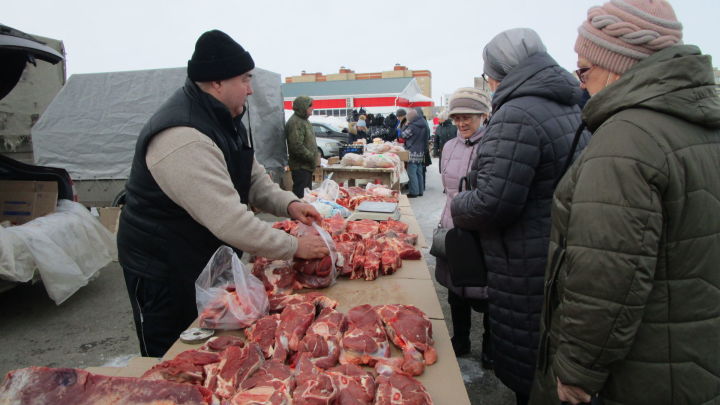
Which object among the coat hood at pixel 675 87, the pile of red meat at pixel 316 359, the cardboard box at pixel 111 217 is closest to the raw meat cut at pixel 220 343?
the pile of red meat at pixel 316 359

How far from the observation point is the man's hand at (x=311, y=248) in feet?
7.88

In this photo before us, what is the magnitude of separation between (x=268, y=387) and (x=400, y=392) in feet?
1.58

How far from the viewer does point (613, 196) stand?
4.40ft

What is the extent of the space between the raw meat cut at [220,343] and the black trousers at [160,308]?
0.50 metres

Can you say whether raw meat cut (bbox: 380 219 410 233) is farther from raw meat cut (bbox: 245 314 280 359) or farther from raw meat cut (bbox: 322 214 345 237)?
raw meat cut (bbox: 245 314 280 359)

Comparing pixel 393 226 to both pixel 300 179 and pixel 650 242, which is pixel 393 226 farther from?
pixel 300 179

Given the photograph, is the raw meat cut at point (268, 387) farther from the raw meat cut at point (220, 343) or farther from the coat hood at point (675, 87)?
the coat hood at point (675, 87)

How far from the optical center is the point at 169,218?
222cm

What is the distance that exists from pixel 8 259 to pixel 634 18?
5.17 m

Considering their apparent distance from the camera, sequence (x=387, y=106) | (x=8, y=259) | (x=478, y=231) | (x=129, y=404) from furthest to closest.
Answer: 1. (x=387, y=106)
2. (x=8, y=259)
3. (x=478, y=231)
4. (x=129, y=404)

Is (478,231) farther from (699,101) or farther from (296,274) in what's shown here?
(699,101)

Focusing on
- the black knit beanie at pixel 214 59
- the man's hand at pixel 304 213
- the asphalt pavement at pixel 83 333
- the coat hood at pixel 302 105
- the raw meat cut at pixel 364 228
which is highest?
the black knit beanie at pixel 214 59

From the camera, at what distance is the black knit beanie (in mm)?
2184

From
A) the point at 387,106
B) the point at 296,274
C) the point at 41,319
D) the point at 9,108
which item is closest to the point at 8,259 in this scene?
the point at 41,319
